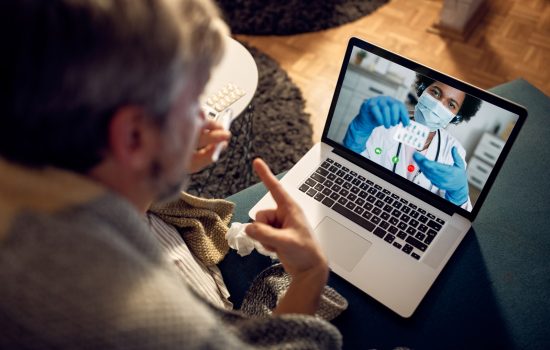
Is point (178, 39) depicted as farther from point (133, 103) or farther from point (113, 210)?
point (113, 210)

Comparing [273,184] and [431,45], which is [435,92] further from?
[431,45]

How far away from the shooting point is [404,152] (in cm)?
94

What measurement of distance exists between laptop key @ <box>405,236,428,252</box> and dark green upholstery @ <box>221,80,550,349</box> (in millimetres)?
60

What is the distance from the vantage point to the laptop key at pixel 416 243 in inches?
34.7

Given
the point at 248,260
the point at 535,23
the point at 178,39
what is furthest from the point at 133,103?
the point at 535,23

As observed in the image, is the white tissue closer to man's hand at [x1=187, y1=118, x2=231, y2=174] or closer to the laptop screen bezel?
man's hand at [x1=187, y1=118, x2=231, y2=174]

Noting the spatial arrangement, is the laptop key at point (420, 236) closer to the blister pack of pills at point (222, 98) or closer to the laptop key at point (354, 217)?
the laptop key at point (354, 217)

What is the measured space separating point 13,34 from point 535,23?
2641 mm

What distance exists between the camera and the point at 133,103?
1.42ft

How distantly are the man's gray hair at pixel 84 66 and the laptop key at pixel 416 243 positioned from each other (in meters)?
0.61

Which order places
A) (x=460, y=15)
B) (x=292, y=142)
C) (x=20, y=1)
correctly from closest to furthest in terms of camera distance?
(x=20, y=1)
(x=292, y=142)
(x=460, y=15)

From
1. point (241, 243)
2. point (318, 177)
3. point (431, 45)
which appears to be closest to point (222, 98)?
point (318, 177)

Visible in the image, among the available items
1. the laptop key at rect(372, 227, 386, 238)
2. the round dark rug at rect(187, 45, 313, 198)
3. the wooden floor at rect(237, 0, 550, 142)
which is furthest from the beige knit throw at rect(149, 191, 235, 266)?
the wooden floor at rect(237, 0, 550, 142)

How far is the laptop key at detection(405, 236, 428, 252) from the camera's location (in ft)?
2.89
